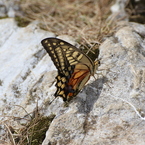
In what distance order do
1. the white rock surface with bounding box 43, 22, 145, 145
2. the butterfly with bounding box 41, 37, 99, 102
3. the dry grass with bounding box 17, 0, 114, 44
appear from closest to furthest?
the white rock surface with bounding box 43, 22, 145, 145, the butterfly with bounding box 41, 37, 99, 102, the dry grass with bounding box 17, 0, 114, 44

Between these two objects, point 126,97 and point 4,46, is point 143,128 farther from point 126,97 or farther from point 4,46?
point 4,46

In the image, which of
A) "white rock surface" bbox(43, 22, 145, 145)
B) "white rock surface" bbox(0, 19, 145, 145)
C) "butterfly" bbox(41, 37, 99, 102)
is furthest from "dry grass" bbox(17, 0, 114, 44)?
"butterfly" bbox(41, 37, 99, 102)

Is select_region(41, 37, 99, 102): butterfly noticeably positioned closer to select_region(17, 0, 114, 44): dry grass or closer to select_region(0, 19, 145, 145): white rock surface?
select_region(0, 19, 145, 145): white rock surface

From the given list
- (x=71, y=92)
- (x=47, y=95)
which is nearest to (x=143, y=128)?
(x=71, y=92)

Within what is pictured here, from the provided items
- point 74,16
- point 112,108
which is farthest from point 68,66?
point 74,16

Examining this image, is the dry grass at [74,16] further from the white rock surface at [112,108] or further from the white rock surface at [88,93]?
the white rock surface at [112,108]

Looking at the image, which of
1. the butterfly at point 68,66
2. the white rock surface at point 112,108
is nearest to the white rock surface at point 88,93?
the white rock surface at point 112,108
